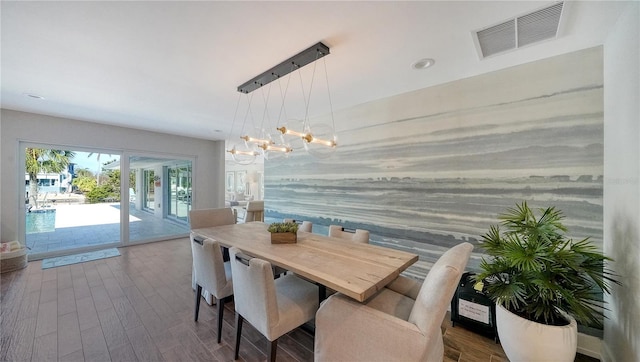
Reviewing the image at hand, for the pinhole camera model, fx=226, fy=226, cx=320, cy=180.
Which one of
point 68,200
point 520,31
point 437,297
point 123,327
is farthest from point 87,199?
point 520,31

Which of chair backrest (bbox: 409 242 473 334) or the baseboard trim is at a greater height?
chair backrest (bbox: 409 242 473 334)

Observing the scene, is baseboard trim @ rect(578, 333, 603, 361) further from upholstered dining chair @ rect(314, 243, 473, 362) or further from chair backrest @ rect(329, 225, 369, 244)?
chair backrest @ rect(329, 225, 369, 244)

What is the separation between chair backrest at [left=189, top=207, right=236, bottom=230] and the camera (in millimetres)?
3069

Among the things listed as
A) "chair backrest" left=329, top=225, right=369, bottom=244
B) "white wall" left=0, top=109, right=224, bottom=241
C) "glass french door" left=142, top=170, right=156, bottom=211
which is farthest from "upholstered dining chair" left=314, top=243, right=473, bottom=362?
"glass french door" left=142, top=170, right=156, bottom=211

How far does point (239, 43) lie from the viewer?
194 centimetres

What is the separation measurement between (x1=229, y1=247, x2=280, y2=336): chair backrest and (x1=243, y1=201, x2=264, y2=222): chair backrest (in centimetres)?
322

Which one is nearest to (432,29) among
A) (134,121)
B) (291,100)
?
(291,100)

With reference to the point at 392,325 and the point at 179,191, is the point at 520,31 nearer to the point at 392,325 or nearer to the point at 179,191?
the point at 392,325

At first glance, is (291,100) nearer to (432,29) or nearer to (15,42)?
(432,29)

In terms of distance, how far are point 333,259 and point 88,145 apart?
5586 millimetres

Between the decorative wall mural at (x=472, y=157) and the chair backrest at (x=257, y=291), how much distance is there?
6.60 ft

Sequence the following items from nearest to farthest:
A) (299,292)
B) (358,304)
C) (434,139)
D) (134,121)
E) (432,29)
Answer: (358,304)
(432,29)
(299,292)
(434,139)
(134,121)

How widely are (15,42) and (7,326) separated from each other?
260 cm

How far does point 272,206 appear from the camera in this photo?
489 centimetres
